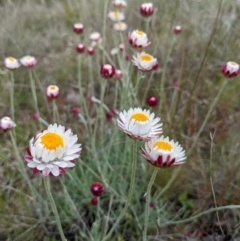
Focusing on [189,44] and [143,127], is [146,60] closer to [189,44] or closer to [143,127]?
[143,127]

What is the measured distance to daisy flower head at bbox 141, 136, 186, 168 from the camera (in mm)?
1049

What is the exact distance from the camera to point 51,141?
1042mm

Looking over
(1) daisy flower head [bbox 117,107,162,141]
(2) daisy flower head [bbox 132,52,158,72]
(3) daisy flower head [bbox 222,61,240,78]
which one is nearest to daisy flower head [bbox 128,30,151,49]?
(2) daisy flower head [bbox 132,52,158,72]

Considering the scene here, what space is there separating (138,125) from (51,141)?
8.7 inches

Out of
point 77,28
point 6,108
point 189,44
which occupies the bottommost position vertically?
point 6,108

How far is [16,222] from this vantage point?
5.15ft

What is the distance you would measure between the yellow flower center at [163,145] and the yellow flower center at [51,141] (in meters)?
0.24

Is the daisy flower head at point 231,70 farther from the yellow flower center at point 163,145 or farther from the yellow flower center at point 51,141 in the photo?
the yellow flower center at point 51,141

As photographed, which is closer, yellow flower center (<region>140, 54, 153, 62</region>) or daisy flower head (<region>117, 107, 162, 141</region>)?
daisy flower head (<region>117, 107, 162, 141</region>)

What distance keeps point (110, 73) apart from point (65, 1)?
1861 millimetres

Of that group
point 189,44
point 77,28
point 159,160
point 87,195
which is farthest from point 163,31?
point 159,160

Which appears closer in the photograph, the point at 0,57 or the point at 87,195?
the point at 87,195

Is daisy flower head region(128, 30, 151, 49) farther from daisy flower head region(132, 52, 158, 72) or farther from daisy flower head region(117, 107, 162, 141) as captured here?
daisy flower head region(117, 107, 162, 141)

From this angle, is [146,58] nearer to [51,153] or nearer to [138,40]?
[138,40]
